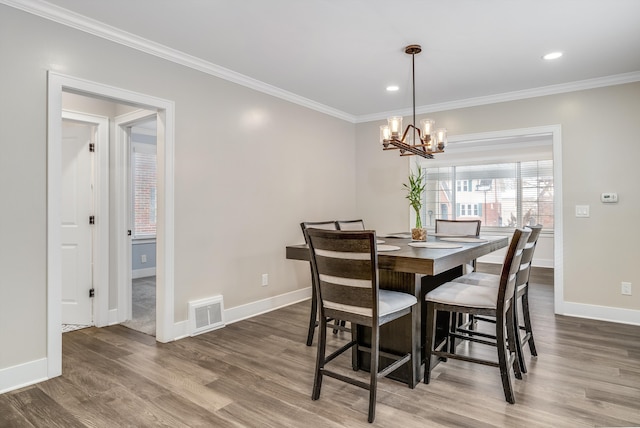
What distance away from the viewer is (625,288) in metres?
3.75

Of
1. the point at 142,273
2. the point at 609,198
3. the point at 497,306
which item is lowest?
the point at 142,273

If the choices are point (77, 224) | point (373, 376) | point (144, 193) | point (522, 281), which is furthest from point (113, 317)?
point (522, 281)

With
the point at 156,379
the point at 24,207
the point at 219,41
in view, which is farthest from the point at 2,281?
the point at 219,41

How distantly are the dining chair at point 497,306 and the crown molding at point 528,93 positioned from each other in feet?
8.53

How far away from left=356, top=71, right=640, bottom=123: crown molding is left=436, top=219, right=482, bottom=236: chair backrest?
158cm

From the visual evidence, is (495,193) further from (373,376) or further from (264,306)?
(373,376)

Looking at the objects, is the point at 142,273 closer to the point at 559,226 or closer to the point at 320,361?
the point at 320,361

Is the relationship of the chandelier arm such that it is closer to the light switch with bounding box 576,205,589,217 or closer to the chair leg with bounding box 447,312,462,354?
the chair leg with bounding box 447,312,462,354

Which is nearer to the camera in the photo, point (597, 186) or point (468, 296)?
point (468, 296)

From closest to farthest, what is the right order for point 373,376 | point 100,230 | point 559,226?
point 373,376, point 100,230, point 559,226

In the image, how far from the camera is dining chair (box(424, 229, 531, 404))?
216cm

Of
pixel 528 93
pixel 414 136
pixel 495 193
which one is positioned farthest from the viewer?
pixel 495 193

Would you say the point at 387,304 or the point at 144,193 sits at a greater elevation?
the point at 144,193

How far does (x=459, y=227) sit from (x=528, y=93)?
1776mm
